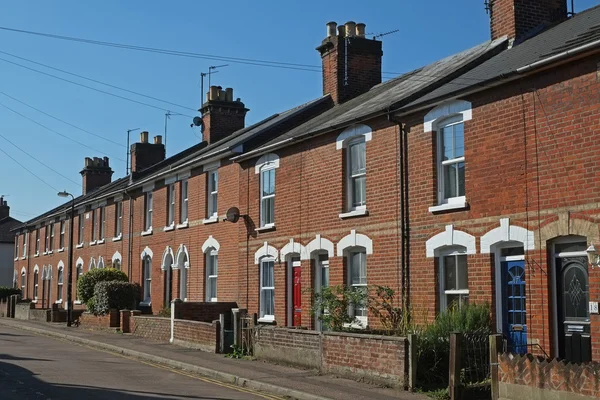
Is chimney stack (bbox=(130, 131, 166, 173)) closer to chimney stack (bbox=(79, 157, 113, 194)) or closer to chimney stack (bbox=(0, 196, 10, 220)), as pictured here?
chimney stack (bbox=(79, 157, 113, 194))

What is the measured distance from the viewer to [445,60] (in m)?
22.1

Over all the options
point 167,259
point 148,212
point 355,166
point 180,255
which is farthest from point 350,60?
point 148,212

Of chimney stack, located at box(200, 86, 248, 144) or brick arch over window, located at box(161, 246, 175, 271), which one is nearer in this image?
brick arch over window, located at box(161, 246, 175, 271)

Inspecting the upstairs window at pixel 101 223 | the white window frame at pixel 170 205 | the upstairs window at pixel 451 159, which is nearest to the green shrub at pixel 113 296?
the white window frame at pixel 170 205

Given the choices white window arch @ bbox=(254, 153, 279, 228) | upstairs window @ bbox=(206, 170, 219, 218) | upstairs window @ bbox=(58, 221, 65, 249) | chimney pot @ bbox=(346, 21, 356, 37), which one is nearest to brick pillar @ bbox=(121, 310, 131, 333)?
upstairs window @ bbox=(206, 170, 219, 218)

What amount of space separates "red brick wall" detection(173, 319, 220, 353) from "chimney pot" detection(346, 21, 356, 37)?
1116cm

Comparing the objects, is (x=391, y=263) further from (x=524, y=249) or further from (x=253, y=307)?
(x=253, y=307)

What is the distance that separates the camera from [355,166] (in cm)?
1892

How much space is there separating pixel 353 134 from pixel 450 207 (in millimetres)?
4052

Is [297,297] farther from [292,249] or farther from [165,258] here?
[165,258]

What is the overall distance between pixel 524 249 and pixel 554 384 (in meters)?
3.68

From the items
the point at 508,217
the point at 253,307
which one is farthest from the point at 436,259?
the point at 253,307

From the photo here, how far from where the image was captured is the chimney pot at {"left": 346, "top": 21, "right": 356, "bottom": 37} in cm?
2568

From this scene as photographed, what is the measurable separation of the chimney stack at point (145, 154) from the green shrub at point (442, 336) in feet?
93.1
